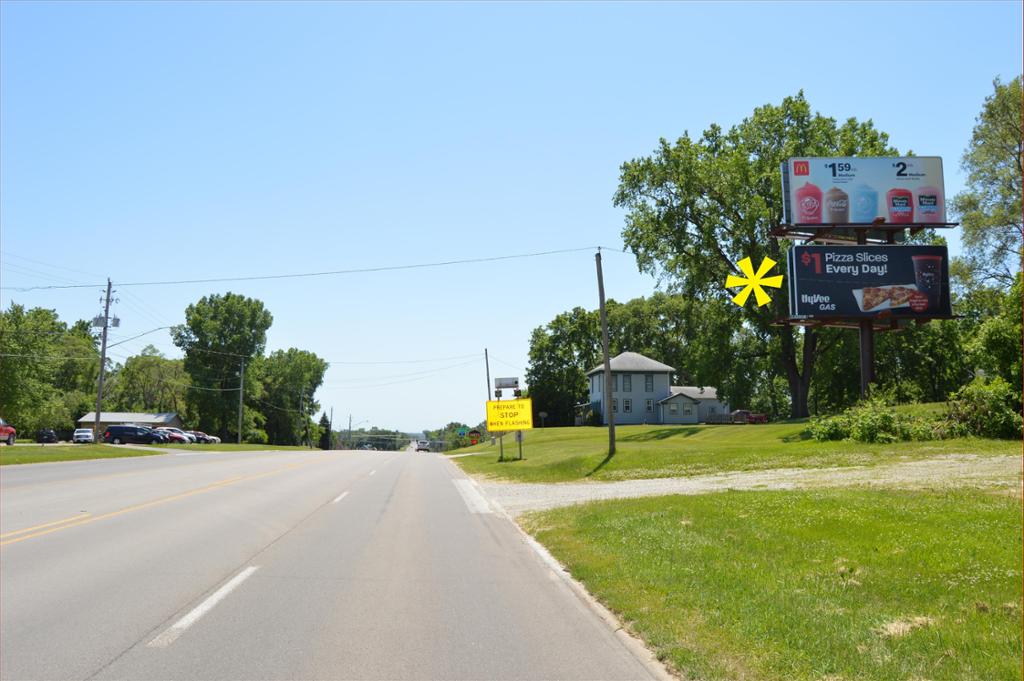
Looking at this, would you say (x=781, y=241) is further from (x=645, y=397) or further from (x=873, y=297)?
(x=645, y=397)

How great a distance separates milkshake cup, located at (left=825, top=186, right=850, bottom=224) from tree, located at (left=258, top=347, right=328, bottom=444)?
319 ft

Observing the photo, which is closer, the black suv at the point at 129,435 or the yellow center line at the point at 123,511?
the yellow center line at the point at 123,511

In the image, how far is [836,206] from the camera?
34.2m

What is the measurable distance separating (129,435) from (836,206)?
59.9 metres

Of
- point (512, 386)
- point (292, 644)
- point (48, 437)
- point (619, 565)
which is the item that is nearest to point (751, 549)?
point (619, 565)

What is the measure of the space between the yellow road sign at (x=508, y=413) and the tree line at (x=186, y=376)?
58.2 m

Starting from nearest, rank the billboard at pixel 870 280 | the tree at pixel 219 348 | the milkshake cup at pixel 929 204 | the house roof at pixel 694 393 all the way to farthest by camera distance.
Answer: the billboard at pixel 870 280
the milkshake cup at pixel 929 204
the house roof at pixel 694 393
the tree at pixel 219 348

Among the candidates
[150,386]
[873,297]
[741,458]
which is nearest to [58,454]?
[741,458]

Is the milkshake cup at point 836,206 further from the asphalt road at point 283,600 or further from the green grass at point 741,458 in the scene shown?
the asphalt road at point 283,600

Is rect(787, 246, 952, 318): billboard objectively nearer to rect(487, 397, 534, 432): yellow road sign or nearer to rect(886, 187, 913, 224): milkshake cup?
rect(886, 187, 913, 224): milkshake cup

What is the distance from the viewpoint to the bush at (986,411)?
85.8 feet

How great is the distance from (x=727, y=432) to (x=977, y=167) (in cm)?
2290

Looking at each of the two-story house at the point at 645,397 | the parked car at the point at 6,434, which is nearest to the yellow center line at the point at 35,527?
the parked car at the point at 6,434

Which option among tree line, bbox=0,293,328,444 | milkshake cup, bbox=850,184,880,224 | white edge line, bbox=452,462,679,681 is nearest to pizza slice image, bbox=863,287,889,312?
milkshake cup, bbox=850,184,880,224
